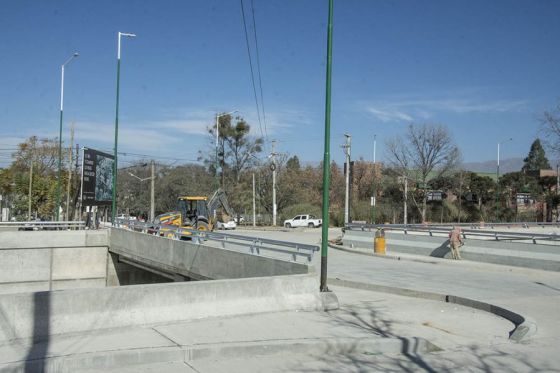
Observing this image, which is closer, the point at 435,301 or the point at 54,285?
the point at 435,301

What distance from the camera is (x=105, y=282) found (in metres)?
32.4

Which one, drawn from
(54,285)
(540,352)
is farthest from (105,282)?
(540,352)

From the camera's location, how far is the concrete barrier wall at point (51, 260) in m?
29.7

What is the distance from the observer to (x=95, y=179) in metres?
38.6

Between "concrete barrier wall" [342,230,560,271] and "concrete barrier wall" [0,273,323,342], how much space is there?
13.3 m

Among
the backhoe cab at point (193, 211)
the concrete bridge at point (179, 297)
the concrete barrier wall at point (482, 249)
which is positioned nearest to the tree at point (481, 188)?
the backhoe cab at point (193, 211)

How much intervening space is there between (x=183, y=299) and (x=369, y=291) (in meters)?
6.33

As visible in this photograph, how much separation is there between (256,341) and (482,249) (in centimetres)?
1826

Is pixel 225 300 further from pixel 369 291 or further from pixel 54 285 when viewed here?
pixel 54 285

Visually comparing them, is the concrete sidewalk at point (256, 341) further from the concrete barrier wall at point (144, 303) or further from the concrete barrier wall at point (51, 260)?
the concrete barrier wall at point (51, 260)

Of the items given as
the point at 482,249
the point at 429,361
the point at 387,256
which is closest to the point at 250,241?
the point at 387,256

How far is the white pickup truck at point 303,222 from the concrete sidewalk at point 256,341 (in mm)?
54335

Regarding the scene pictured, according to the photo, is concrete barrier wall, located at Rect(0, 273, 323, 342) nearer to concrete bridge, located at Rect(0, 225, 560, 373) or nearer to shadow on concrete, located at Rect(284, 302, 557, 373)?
concrete bridge, located at Rect(0, 225, 560, 373)

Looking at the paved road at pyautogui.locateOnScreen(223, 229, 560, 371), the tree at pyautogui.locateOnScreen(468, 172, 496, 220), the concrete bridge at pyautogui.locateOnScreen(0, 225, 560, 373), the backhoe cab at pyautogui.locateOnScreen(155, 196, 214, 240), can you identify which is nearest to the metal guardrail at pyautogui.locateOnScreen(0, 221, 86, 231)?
the backhoe cab at pyautogui.locateOnScreen(155, 196, 214, 240)
